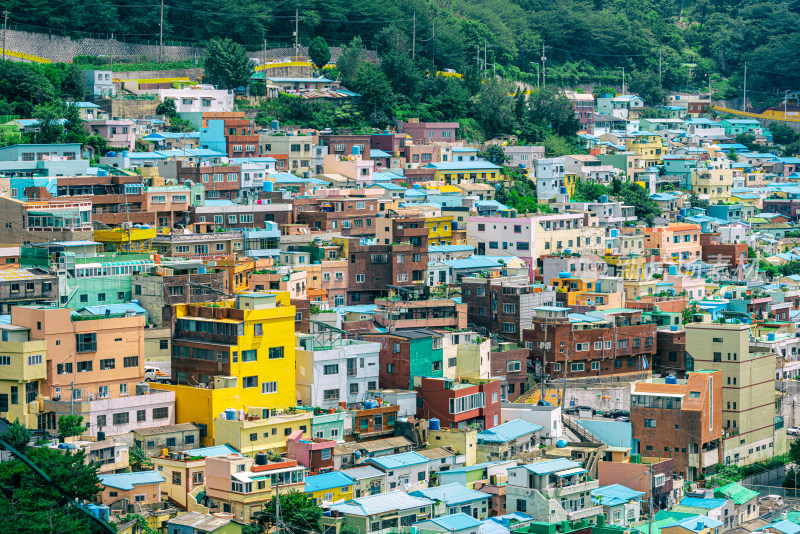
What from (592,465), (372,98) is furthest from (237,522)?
(372,98)

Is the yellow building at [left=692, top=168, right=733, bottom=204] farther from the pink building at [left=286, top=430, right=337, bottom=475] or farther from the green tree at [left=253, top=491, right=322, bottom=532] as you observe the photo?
the green tree at [left=253, top=491, right=322, bottom=532]

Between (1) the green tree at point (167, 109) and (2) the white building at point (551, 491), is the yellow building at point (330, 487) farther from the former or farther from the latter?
(1) the green tree at point (167, 109)

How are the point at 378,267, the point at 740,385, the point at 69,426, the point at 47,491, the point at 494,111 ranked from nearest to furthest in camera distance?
the point at 47,491
the point at 69,426
the point at 740,385
the point at 378,267
the point at 494,111

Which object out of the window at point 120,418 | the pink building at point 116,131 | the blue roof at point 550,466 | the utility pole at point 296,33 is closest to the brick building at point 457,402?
the blue roof at point 550,466

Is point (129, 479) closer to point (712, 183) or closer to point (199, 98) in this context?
point (199, 98)

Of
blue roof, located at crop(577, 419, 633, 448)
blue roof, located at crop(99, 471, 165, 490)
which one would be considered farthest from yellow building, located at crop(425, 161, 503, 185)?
blue roof, located at crop(99, 471, 165, 490)

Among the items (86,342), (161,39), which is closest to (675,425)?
(86,342)

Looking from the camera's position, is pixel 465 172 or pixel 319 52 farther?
pixel 319 52
